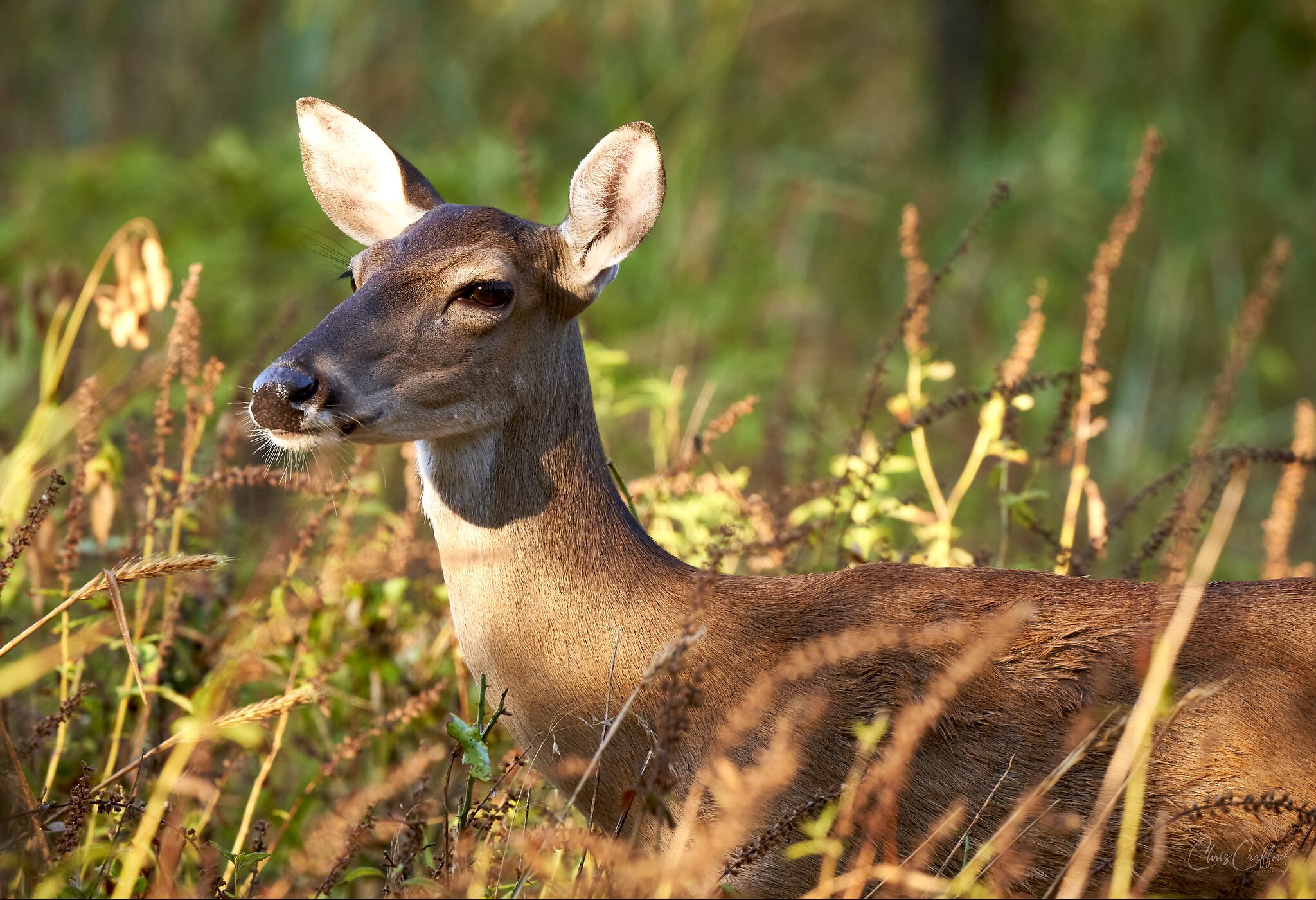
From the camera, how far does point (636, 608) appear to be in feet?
10.1

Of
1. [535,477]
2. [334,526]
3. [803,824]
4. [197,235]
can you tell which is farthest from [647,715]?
[197,235]

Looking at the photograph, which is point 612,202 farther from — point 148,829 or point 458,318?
point 148,829

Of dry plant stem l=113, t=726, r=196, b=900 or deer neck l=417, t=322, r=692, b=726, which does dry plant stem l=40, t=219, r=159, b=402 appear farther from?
dry plant stem l=113, t=726, r=196, b=900

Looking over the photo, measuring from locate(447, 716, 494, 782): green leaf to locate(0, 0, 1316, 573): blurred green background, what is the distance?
4568mm

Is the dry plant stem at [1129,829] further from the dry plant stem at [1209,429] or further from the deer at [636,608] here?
the dry plant stem at [1209,429]

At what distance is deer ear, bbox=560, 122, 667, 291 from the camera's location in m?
3.42

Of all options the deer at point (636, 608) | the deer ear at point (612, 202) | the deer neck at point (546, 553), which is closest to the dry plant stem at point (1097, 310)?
the deer at point (636, 608)

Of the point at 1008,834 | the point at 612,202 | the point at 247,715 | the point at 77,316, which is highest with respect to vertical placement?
the point at 612,202

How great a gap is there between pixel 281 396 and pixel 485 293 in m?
0.54

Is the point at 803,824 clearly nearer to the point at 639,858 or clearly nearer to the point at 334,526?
the point at 639,858

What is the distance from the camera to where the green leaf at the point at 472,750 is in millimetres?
2424

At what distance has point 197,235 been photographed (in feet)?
Result: 24.4

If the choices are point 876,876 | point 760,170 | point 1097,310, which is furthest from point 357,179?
point 760,170

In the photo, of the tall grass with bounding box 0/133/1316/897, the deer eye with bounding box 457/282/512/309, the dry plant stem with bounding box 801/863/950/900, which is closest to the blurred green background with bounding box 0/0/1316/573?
the tall grass with bounding box 0/133/1316/897
